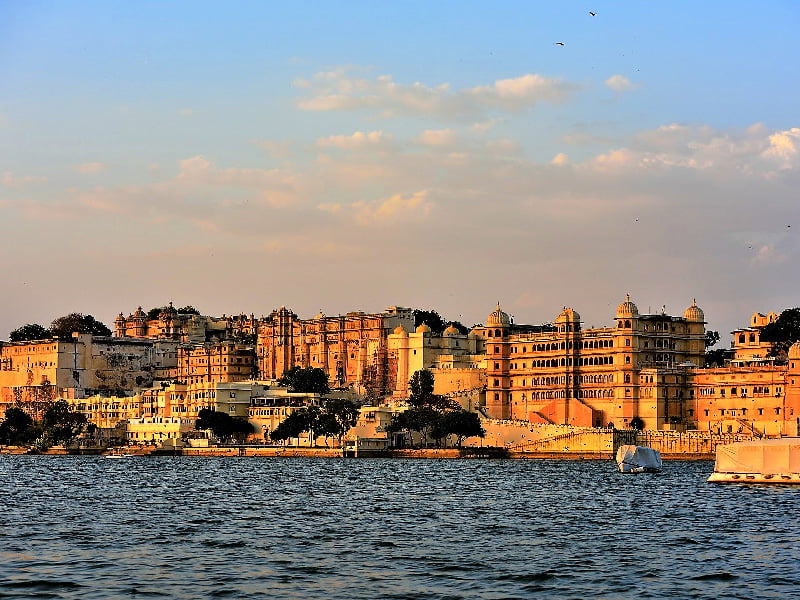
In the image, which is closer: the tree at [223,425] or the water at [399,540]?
the water at [399,540]

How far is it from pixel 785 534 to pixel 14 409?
120192 mm

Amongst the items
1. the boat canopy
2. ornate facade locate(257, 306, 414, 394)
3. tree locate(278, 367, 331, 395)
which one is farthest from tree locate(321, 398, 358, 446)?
the boat canopy

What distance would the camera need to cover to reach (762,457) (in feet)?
220

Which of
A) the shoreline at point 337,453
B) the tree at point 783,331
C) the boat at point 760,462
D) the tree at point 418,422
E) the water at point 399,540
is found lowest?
the shoreline at point 337,453

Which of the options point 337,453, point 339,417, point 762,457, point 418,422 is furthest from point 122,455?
point 762,457

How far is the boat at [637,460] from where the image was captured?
3440 inches

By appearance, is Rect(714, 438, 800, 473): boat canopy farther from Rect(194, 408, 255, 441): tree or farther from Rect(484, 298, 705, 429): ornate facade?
Rect(194, 408, 255, 441): tree

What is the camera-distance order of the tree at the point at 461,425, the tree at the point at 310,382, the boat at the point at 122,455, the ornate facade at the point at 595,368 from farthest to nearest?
the tree at the point at 310,382, the boat at the point at 122,455, the ornate facade at the point at 595,368, the tree at the point at 461,425

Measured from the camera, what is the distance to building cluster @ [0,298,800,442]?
409 feet

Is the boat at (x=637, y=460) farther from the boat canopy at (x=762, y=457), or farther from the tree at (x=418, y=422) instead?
the tree at (x=418, y=422)

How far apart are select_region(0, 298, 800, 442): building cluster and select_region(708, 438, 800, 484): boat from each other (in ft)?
159

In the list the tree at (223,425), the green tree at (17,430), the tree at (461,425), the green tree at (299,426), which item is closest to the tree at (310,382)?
the tree at (223,425)

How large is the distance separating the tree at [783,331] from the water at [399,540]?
240 ft

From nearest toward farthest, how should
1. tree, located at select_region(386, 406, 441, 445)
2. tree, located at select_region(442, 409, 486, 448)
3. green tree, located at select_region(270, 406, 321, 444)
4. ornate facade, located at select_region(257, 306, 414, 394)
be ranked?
tree, located at select_region(442, 409, 486, 448) < tree, located at select_region(386, 406, 441, 445) < green tree, located at select_region(270, 406, 321, 444) < ornate facade, located at select_region(257, 306, 414, 394)
